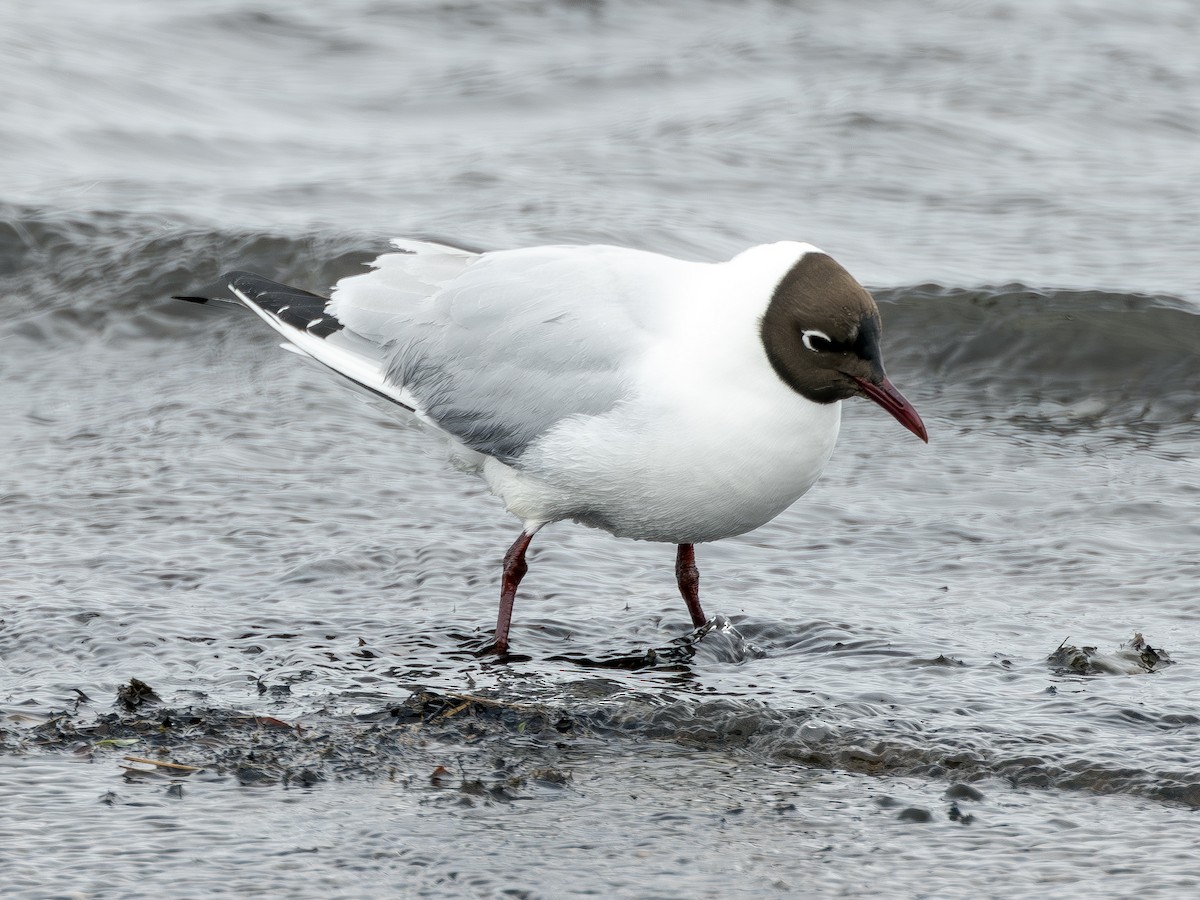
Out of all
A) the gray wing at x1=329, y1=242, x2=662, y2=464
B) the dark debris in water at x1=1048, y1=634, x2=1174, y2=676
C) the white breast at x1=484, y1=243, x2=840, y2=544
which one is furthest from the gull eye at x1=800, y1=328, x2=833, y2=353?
the dark debris in water at x1=1048, y1=634, x2=1174, y2=676

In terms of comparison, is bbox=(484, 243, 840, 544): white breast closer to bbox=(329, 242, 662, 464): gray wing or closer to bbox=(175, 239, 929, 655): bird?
bbox=(175, 239, 929, 655): bird

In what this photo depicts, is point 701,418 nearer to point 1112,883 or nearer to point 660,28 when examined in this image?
point 1112,883

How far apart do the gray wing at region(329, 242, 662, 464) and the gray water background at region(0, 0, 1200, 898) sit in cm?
74

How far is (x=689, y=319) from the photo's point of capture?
4.64 m

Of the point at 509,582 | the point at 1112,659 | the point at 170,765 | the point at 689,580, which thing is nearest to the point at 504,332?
the point at 509,582

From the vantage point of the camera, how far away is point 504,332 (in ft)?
16.6

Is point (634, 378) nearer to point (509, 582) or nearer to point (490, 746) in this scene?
point (509, 582)

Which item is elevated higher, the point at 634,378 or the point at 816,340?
the point at 816,340

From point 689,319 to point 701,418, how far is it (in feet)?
1.08

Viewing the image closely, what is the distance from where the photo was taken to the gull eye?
448cm

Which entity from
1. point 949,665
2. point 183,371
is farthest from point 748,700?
point 183,371

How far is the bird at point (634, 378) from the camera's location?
177 inches

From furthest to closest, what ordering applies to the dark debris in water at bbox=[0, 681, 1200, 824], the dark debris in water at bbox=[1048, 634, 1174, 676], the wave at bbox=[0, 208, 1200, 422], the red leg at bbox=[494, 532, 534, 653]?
the wave at bbox=[0, 208, 1200, 422]
the red leg at bbox=[494, 532, 534, 653]
the dark debris in water at bbox=[1048, 634, 1174, 676]
the dark debris in water at bbox=[0, 681, 1200, 824]

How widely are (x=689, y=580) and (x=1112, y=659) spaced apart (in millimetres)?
1349
